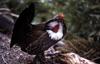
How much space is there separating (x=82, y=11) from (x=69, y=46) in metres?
1.21

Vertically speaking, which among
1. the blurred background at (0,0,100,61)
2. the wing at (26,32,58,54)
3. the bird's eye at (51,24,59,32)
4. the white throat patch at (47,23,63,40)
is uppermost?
the bird's eye at (51,24,59,32)

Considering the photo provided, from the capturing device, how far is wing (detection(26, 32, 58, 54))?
2609 millimetres

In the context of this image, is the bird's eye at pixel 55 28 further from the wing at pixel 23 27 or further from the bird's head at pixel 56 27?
the wing at pixel 23 27

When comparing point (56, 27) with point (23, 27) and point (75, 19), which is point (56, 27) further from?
point (75, 19)

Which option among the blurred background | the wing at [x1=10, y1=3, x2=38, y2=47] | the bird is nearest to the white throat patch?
the bird

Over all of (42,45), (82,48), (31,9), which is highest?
(31,9)

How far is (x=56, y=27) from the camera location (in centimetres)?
262

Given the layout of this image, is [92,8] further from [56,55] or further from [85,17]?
[56,55]

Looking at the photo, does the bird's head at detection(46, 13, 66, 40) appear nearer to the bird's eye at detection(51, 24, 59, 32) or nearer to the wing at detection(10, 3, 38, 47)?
the bird's eye at detection(51, 24, 59, 32)

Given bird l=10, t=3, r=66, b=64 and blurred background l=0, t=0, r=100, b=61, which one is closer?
bird l=10, t=3, r=66, b=64

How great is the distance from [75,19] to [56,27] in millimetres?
2193

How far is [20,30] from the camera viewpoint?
2680 millimetres

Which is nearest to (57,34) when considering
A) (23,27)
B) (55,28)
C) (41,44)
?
(55,28)

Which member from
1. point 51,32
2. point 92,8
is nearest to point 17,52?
point 51,32
